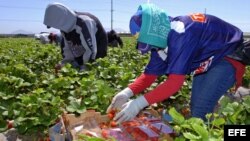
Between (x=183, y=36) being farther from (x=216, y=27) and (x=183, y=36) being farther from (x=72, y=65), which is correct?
(x=72, y=65)

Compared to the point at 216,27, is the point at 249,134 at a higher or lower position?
lower

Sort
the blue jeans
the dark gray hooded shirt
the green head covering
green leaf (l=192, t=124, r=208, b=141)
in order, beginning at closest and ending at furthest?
green leaf (l=192, t=124, r=208, b=141) → the green head covering → the blue jeans → the dark gray hooded shirt

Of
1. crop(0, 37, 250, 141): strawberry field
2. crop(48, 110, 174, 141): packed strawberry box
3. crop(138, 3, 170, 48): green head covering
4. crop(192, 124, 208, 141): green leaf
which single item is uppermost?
crop(138, 3, 170, 48): green head covering

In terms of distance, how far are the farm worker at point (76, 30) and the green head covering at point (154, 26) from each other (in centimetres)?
223

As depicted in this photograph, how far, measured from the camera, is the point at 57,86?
486 centimetres

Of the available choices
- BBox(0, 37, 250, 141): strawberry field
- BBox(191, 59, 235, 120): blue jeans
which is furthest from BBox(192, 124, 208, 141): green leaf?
BBox(191, 59, 235, 120): blue jeans

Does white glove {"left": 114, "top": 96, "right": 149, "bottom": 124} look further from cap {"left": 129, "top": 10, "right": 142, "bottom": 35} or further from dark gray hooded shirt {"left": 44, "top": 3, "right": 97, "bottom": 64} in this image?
dark gray hooded shirt {"left": 44, "top": 3, "right": 97, "bottom": 64}

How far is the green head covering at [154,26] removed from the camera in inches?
113

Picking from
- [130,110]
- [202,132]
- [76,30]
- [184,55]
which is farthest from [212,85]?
[76,30]

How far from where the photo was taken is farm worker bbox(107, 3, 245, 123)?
2.90m

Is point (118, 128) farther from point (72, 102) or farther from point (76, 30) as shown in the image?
point (76, 30)

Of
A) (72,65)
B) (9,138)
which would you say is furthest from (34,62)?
(9,138)

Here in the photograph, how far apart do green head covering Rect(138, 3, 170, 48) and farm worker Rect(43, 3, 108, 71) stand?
2226 mm

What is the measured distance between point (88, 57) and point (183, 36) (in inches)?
101
